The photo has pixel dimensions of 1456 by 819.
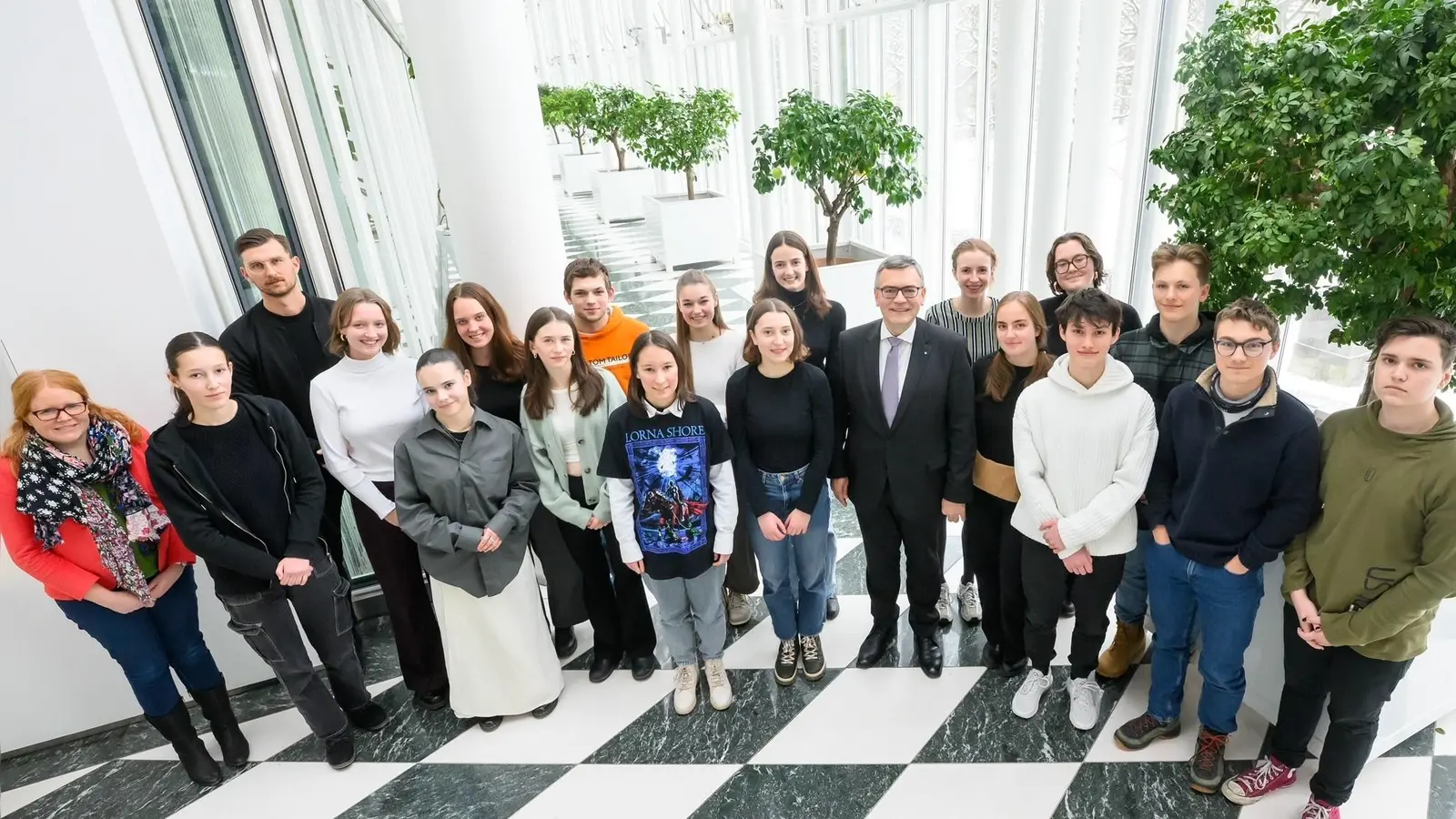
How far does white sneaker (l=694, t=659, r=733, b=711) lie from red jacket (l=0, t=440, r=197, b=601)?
1.96m

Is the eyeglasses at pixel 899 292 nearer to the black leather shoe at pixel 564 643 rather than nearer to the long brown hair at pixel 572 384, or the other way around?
the long brown hair at pixel 572 384

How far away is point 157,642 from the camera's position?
2.60m

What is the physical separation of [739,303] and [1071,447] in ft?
19.3

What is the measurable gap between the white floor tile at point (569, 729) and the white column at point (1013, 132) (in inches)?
126

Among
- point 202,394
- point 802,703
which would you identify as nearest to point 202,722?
point 202,394

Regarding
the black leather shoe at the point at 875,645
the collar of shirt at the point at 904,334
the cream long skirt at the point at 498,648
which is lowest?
the black leather shoe at the point at 875,645

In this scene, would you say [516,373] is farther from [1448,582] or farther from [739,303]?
[739,303]

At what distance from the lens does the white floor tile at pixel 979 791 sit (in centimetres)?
234

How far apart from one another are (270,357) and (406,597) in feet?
3.23

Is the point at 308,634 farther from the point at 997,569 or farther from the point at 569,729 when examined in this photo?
the point at 997,569

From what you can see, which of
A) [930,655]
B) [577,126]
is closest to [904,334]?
[930,655]

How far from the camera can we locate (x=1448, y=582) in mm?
1778

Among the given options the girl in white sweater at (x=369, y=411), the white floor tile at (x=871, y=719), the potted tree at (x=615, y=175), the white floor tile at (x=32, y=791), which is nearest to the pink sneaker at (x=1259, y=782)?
the white floor tile at (x=871, y=719)

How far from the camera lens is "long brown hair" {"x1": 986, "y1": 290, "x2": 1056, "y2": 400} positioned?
2361 mm
